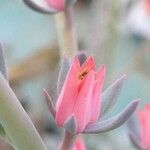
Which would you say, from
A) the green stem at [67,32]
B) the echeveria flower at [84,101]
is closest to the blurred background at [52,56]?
the green stem at [67,32]

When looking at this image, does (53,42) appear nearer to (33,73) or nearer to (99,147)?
(33,73)

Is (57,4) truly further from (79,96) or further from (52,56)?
(52,56)

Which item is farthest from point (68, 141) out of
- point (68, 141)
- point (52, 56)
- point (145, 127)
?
point (52, 56)

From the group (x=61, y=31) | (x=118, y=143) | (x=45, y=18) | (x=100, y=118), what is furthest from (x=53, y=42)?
(x=100, y=118)

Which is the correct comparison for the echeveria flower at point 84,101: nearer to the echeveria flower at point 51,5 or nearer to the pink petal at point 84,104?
the pink petal at point 84,104

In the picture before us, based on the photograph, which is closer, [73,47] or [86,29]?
[73,47]

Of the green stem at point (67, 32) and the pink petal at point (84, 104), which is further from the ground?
the pink petal at point (84, 104)
